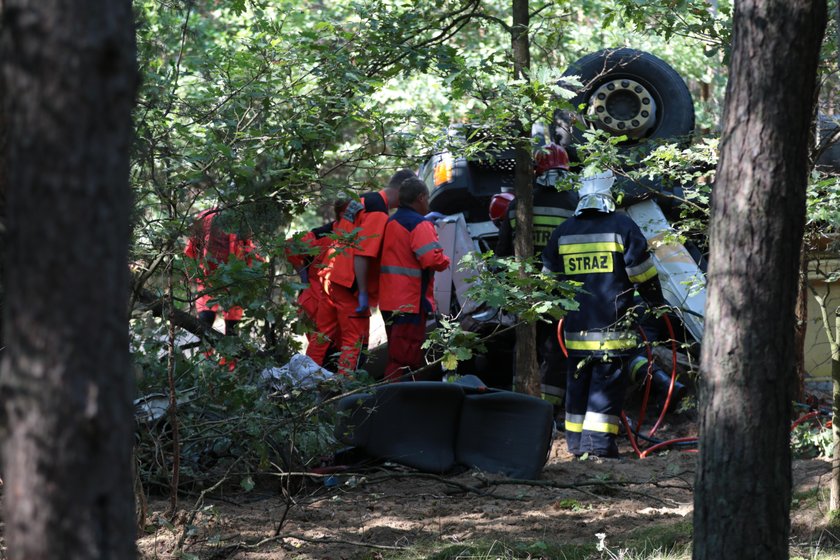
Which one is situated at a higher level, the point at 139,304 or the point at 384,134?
the point at 384,134

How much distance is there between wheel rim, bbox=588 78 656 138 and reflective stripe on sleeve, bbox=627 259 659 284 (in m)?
1.78

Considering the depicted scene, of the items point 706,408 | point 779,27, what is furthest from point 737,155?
point 706,408

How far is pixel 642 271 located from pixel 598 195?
1.94ft

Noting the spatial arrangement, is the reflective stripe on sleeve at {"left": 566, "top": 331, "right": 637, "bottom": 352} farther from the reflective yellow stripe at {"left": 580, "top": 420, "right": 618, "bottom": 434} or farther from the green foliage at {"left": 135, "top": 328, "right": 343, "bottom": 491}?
the green foliage at {"left": 135, "top": 328, "right": 343, "bottom": 491}

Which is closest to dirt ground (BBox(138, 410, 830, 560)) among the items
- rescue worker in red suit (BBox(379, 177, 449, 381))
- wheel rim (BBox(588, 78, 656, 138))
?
rescue worker in red suit (BBox(379, 177, 449, 381))

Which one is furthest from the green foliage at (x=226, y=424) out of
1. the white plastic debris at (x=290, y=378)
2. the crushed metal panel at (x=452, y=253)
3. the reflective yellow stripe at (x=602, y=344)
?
the crushed metal panel at (x=452, y=253)

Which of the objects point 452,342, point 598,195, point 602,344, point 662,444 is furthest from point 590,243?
point 452,342

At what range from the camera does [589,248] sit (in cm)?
730

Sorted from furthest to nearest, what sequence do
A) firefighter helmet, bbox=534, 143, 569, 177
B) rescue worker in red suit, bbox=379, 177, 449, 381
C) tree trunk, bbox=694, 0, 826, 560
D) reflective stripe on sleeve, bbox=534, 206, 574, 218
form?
reflective stripe on sleeve, bbox=534, 206, 574, 218
firefighter helmet, bbox=534, 143, 569, 177
rescue worker in red suit, bbox=379, 177, 449, 381
tree trunk, bbox=694, 0, 826, 560

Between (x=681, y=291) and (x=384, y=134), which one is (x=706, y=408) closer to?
(x=384, y=134)

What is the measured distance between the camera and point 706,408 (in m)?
3.40

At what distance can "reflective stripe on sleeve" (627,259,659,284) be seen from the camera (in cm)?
711

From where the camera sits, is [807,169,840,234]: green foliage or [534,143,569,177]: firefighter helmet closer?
[807,169,840,234]: green foliage

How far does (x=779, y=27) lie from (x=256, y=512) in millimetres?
3478
